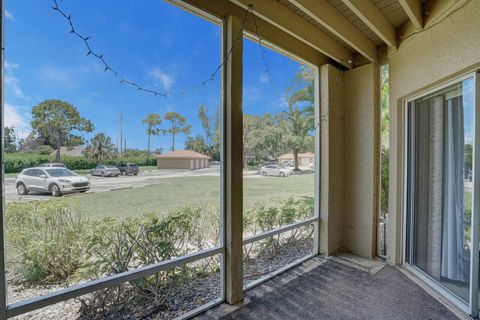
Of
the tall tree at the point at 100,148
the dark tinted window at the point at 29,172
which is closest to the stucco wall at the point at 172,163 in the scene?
the tall tree at the point at 100,148

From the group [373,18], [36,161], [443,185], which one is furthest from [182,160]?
[443,185]

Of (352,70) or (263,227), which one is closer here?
(263,227)

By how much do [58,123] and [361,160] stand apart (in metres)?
3.39

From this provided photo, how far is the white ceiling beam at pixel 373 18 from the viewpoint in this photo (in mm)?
2143

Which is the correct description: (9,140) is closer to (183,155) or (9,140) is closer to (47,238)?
(47,238)

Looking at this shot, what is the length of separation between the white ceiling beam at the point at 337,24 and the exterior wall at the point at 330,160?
0.45 metres

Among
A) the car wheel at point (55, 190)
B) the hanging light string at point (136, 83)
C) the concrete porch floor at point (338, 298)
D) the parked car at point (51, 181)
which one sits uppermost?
the hanging light string at point (136, 83)

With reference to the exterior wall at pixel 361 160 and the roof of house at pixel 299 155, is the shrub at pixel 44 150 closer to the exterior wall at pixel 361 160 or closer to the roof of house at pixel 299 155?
the roof of house at pixel 299 155

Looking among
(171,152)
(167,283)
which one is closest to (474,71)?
(171,152)

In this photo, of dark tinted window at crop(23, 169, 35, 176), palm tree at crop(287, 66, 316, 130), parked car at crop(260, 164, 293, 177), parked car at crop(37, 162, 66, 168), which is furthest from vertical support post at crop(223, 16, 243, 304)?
dark tinted window at crop(23, 169, 35, 176)

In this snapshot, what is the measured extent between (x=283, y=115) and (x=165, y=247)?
200 cm

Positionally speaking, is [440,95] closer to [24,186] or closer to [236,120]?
[236,120]

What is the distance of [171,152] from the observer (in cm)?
206

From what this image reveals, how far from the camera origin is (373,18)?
239 cm
